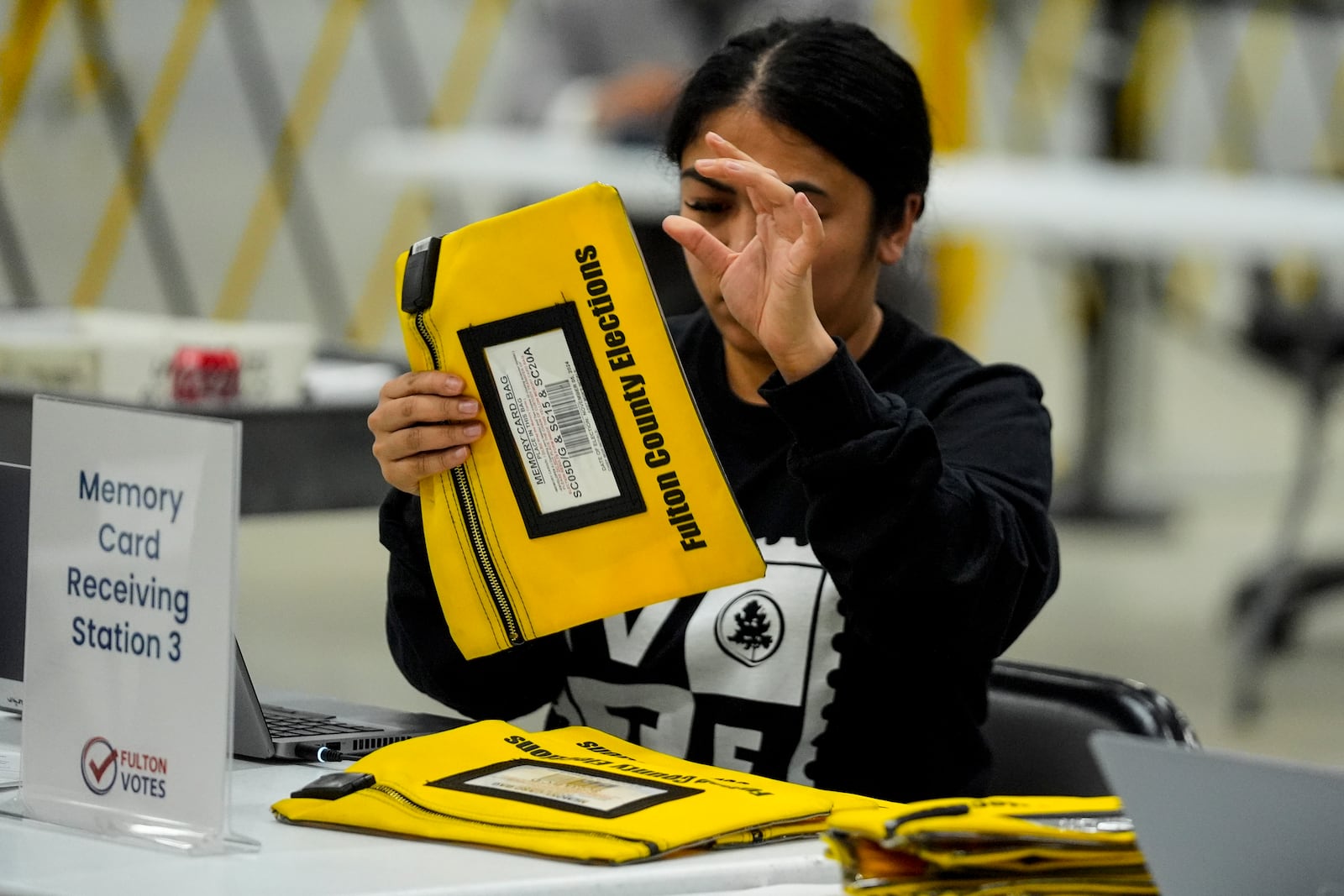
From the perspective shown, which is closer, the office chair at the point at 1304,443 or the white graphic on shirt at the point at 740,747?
the white graphic on shirt at the point at 740,747

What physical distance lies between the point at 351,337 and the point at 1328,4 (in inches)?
195

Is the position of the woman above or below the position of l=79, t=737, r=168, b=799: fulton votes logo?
above

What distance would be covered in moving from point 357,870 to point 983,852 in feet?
1.11

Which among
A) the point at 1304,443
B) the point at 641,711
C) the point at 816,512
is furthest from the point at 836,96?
the point at 1304,443

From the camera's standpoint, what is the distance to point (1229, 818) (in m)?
0.85

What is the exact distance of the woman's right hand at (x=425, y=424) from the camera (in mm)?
1228

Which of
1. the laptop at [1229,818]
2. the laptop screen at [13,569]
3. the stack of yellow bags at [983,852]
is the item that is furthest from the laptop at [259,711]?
the laptop at [1229,818]

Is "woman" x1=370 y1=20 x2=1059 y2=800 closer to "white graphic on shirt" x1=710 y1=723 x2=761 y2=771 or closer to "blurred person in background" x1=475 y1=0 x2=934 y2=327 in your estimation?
"white graphic on shirt" x1=710 y1=723 x2=761 y2=771

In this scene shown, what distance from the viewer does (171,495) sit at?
3.37ft

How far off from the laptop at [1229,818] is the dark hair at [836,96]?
0.66 m

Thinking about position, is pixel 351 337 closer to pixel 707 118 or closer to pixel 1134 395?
pixel 1134 395

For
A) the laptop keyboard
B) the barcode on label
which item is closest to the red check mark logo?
the laptop keyboard

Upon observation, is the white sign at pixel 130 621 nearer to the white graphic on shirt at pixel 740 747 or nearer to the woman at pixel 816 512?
the woman at pixel 816 512

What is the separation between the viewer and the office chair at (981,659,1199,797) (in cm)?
146
